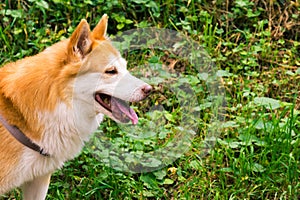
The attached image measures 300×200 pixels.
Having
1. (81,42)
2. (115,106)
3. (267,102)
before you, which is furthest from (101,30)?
(267,102)

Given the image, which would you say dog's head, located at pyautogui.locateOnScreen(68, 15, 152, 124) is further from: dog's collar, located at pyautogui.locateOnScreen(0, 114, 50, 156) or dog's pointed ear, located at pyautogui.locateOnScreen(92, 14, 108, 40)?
dog's collar, located at pyautogui.locateOnScreen(0, 114, 50, 156)

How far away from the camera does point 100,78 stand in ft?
11.1

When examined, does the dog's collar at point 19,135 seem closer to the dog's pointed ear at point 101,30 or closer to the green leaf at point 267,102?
the dog's pointed ear at point 101,30

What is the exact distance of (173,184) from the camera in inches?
175

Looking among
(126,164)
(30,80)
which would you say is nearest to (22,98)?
(30,80)

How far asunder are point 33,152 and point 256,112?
6.41ft

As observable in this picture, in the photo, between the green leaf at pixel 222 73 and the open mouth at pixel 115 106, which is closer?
the open mouth at pixel 115 106

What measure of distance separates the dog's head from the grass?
1.03m

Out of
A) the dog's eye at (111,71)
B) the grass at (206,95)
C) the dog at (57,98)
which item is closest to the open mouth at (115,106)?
the dog at (57,98)

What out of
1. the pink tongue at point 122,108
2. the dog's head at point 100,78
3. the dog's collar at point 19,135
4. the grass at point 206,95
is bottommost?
the grass at point 206,95

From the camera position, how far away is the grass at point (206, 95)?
426 cm

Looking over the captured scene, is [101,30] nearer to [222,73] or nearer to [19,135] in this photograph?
[19,135]

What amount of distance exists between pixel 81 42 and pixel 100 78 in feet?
0.76

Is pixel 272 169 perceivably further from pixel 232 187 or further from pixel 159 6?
pixel 159 6
